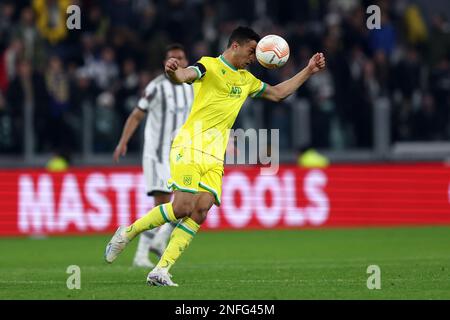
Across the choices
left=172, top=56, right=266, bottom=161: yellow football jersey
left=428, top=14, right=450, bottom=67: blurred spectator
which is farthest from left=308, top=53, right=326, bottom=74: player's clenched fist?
left=428, top=14, right=450, bottom=67: blurred spectator

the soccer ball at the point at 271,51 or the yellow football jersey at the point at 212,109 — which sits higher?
the soccer ball at the point at 271,51

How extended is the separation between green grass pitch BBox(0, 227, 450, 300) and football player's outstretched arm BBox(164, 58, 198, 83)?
1889 millimetres

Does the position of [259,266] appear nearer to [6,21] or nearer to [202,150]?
[202,150]

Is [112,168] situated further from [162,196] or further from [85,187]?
[162,196]

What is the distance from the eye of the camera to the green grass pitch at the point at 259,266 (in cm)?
987

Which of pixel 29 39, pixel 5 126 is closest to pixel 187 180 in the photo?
pixel 5 126

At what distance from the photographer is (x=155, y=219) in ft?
35.1

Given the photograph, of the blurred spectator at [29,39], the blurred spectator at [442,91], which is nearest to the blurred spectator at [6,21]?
the blurred spectator at [29,39]

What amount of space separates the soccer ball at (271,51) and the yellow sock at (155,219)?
5.44 ft

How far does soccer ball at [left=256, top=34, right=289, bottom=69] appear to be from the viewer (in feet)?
35.4

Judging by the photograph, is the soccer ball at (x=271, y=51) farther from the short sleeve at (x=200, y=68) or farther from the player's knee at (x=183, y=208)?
the player's knee at (x=183, y=208)

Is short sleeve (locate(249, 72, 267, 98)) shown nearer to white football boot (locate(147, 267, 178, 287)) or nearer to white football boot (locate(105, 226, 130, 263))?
white football boot (locate(105, 226, 130, 263))
